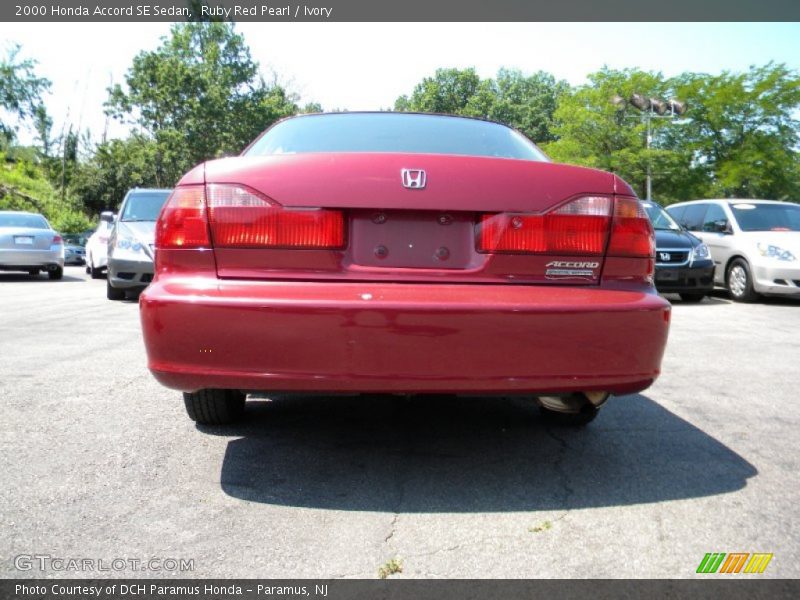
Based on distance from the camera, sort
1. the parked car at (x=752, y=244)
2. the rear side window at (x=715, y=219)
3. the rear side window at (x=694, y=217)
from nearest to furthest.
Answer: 1. the parked car at (x=752, y=244)
2. the rear side window at (x=715, y=219)
3. the rear side window at (x=694, y=217)

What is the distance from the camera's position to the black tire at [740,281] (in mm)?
10719

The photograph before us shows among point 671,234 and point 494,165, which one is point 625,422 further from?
point 671,234

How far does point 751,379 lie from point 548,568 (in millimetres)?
3459

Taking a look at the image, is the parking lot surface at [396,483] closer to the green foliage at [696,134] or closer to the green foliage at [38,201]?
the green foliage at [696,134]

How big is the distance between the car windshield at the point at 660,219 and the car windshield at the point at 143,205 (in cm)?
732

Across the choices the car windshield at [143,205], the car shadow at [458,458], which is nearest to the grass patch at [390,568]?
the car shadow at [458,458]

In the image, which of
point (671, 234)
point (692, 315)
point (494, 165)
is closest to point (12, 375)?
point (494, 165)

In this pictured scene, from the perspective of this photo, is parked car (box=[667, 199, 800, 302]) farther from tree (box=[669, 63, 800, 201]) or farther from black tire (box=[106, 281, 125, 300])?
tree (box=[669, 63, 800, 201])

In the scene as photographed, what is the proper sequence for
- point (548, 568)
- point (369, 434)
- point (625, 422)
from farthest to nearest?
point (625, 422) → point (369, 434) → point (548, 568)

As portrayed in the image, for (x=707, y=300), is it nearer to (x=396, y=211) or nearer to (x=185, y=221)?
(x=396, y=211)

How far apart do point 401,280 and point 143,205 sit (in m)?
9.00

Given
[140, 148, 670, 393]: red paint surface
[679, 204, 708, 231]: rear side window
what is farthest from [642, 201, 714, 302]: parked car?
[140, 148, 670, 393]: red paint surface

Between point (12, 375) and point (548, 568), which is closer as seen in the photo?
point (548, 568)

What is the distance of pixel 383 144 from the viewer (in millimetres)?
3217
